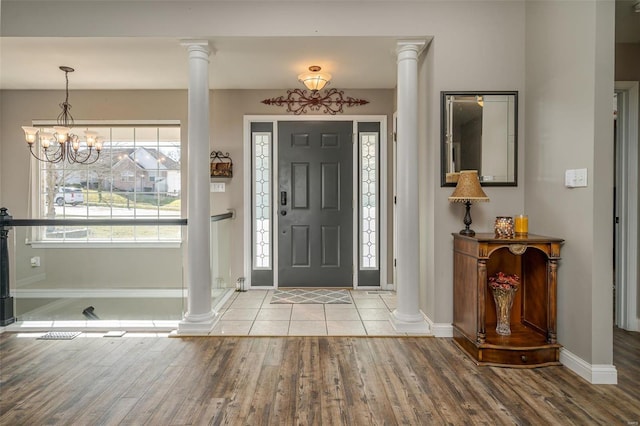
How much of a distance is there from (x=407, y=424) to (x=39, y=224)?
350 centimetres

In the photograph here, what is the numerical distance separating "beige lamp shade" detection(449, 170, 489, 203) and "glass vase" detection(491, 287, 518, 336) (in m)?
0.68

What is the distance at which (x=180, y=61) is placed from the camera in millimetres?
3777

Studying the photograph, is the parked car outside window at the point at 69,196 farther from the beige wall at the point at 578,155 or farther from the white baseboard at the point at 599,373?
the white baseboard at the point at 599,373

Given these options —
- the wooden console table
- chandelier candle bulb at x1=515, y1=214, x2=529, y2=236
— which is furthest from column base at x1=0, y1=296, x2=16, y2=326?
chandelier candle bulb at x1=515, y1=214, x2=529, y2=236

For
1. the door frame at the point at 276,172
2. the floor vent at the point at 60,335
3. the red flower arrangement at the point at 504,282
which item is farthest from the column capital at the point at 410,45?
the floor vent at the point at 60,335

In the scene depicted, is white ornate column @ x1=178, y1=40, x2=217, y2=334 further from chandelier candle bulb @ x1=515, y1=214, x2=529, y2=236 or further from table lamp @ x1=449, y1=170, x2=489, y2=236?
chandelier candle bulb @ x1=515, y1=214, x2=529, y2=236

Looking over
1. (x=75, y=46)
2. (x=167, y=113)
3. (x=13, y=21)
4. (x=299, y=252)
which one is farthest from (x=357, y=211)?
(x=13, y=21)

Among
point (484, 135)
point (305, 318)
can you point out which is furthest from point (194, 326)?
point (484, 135)

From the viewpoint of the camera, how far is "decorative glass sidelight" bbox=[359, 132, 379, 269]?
4.75 metres

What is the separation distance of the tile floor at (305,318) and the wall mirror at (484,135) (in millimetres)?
1440

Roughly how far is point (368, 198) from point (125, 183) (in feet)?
10.4

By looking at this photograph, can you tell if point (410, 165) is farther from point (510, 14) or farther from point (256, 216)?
point (256, 216)

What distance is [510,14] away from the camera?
3.09m

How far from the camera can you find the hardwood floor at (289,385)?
77.1 inches
